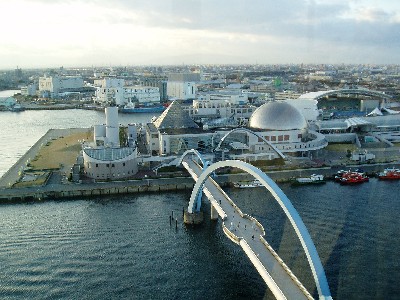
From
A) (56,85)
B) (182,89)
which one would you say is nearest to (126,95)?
(182,89)

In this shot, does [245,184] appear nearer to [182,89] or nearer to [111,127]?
[111,127]

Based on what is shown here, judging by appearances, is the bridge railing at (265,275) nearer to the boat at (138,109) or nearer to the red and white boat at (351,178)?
the red and white boat at (351,178)

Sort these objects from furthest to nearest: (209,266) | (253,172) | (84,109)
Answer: (84,109), (209,266), (253,172)

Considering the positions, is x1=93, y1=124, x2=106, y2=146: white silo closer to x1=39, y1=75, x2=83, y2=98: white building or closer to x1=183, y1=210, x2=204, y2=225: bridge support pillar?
x1=183, y1=210, x2=204, y2=225: bridge support pillar

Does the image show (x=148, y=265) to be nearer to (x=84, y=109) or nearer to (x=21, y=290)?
(x=21, y=290)

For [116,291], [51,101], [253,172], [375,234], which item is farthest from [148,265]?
[51,101]

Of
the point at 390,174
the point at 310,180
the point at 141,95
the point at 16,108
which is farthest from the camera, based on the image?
the point at 141,95
